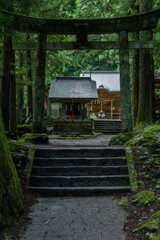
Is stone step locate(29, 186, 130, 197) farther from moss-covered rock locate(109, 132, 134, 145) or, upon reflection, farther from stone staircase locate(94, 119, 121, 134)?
stone staircase locate(94, 119, 121, 134)

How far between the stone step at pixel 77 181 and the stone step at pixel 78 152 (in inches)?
39.6

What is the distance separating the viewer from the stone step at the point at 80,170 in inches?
212

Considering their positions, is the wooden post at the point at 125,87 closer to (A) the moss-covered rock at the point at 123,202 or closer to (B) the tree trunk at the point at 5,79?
(A) the moss-covered rock at the point at 123,202

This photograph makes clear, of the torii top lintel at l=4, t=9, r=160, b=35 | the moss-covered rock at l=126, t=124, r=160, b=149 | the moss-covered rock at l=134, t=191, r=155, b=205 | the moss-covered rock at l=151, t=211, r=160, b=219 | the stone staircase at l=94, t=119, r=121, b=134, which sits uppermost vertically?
the torii top lintel at l=4, t=9, r=160, b=35

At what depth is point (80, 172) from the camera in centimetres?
546

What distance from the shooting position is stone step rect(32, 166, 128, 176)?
212 inches

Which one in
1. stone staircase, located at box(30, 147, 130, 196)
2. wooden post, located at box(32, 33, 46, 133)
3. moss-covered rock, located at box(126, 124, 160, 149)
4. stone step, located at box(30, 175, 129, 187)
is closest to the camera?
stone staircase, located at box(30, 147, 130, 196)

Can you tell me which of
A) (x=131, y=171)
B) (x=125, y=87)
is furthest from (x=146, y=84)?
(x=131, y=171)

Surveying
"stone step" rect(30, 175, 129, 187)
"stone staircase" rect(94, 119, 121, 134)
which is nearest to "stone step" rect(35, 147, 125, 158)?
"stone step" rect(30, 175, 129, 187)

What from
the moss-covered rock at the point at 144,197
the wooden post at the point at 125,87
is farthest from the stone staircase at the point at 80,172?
the wooden post at the point at 125,87

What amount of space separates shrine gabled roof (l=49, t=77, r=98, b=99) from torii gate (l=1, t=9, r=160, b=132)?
9017 mm

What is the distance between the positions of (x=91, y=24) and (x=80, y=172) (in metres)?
5.93

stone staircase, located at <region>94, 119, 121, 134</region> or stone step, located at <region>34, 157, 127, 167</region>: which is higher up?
stone step, located at <region>34, 157, 127, 167</region>

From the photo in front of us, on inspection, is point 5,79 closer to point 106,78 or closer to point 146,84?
point 146,84
